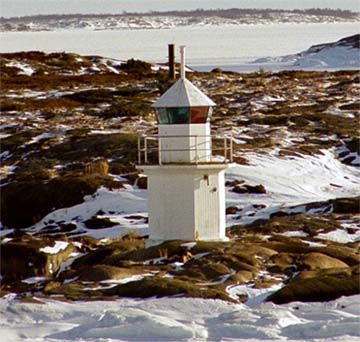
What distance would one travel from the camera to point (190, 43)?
352 ft

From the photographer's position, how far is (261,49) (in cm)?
11838

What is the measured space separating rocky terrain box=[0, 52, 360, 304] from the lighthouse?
432 mm

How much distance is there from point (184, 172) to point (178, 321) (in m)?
4.94

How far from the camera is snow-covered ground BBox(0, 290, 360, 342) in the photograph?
10.2 metres

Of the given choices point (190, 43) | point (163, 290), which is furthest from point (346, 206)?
point (190, 43)

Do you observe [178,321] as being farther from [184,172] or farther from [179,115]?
Answer: [179,115]

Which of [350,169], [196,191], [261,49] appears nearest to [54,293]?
[196,191]

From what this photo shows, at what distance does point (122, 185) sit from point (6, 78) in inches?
1450

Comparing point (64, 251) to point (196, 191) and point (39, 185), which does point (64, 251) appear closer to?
point (196, 191)

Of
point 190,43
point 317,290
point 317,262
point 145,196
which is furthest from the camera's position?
point 190,43

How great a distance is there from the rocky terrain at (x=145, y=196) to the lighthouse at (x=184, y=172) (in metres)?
0.43

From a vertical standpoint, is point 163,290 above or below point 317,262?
above

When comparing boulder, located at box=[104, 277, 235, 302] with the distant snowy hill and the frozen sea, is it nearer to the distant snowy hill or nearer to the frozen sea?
the frozen sea

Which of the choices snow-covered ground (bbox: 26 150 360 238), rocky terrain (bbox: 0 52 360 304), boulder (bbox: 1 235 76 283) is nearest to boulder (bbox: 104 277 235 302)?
rocky terrain (bbox: 0 52 360 304)
